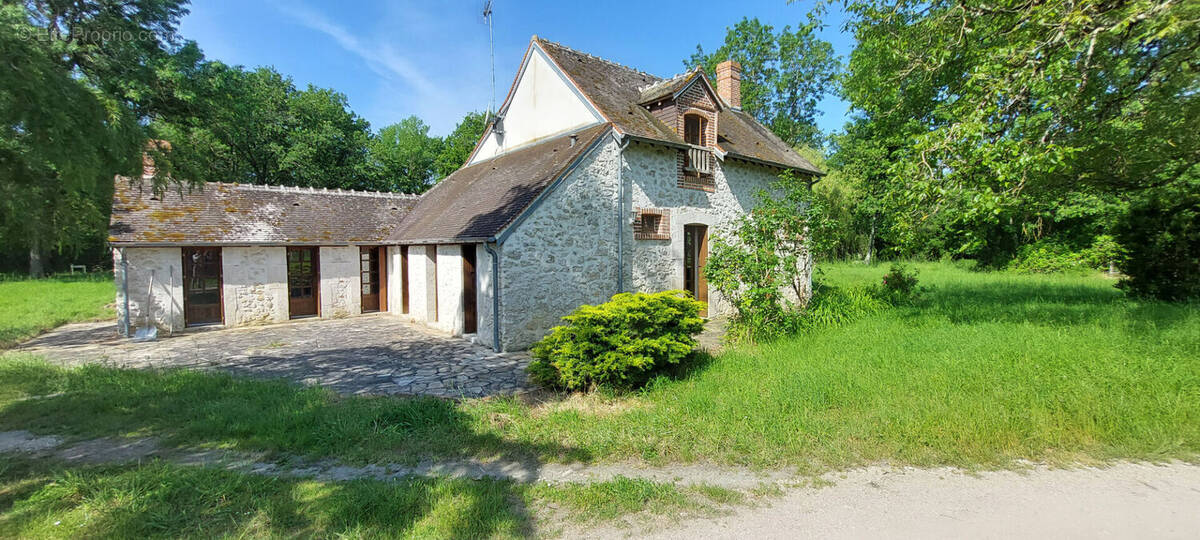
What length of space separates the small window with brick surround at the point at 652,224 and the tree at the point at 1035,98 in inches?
200

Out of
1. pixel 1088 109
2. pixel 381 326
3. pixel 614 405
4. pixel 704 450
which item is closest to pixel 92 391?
pixel 381 326

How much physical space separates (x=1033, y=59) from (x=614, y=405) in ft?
23.8

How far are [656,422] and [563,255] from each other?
542 cm

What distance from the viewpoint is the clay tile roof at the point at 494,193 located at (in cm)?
993

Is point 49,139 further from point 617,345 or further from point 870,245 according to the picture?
point 870,245

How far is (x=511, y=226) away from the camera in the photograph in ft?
30.0

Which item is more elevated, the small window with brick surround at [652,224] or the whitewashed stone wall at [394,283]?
the small window with brick surround at [652,224]

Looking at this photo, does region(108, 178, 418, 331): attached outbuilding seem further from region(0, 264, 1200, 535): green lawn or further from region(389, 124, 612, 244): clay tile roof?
region(0, 264, 1200, 535): green lawn

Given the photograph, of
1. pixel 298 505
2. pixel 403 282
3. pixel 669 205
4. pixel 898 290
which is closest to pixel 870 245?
pixel 898 290

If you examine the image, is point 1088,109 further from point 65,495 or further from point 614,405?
point 65,495

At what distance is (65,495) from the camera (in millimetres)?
3822

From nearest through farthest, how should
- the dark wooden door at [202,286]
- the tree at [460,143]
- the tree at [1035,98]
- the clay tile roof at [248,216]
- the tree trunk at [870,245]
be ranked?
1. the tree at [1035,98]
2. the clay tile roof at [248,216]
3. the dark wooden door at [202,286]
4. the tree at [460,143]
5. the tree trunk at [870,245]

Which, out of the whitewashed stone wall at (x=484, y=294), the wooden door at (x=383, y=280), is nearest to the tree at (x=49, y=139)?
the whitewashed stone wall at (x=484, y=294)

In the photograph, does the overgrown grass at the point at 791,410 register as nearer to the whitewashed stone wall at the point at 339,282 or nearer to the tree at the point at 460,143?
the whitewashed stone wall at the point at 339,282
